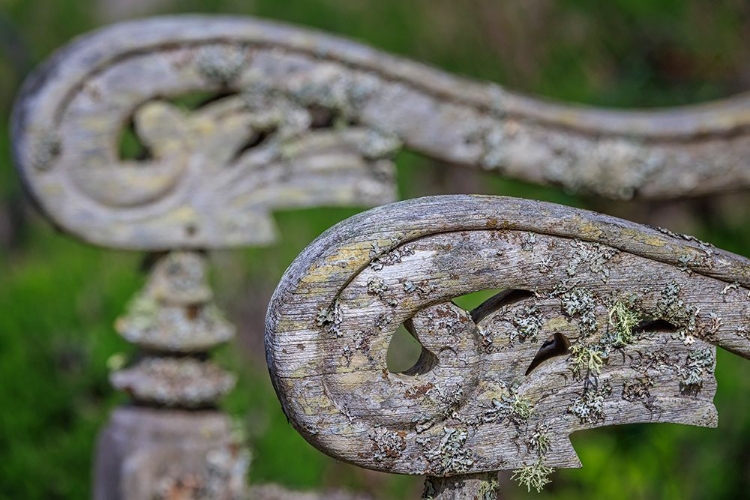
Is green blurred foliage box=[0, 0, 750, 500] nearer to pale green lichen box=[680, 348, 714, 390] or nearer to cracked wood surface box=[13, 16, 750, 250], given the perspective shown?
cracked wood surface box=[13, 16, 750, 250]

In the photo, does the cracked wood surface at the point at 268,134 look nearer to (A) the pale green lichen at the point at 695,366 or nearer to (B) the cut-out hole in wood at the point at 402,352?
(A) the pale green lichen at the point at 695,366

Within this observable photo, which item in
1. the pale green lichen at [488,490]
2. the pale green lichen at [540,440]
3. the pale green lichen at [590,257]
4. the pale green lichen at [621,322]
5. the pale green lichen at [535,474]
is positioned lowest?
the pale green lichen at [488,490]

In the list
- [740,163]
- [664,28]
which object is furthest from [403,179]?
[740,163]

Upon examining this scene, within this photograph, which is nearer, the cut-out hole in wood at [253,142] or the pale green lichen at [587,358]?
the pale green lichen at [587,358]

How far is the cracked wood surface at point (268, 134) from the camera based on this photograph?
5.10 ft

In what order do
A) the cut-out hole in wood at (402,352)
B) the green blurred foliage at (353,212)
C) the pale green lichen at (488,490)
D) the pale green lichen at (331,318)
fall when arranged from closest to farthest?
the pale green lichen at (331,318) < the pale green lichen at (488,490) < the green blurred foliage at (353,212) < the cut-out hole in wood at (402,352)

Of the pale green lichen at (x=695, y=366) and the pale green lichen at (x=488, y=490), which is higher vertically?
the pale green lichen at (x=695, y=366)

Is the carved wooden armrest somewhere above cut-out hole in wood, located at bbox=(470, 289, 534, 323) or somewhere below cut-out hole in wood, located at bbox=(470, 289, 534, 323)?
above

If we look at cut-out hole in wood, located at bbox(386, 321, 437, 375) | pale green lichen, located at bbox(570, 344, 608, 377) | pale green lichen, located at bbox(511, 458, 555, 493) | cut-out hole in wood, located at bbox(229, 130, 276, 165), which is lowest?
pale green lichen, located at bbox(511, 458, 555, 493)

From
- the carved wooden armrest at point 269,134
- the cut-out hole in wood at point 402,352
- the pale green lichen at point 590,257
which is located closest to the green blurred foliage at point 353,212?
the cut-out hole in wood at point 402,352

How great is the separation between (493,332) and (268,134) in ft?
2.85

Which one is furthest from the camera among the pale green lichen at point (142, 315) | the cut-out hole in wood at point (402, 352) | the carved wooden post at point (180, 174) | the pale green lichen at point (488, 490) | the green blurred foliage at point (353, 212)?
the cut-out hole in wood at point (402, 352)

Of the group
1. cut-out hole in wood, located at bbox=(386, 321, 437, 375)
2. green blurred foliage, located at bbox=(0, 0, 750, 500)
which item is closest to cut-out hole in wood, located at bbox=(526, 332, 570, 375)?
green blurred foliage, located at bbox=(0, 0, 750, 500)

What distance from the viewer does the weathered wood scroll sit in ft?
2.79
